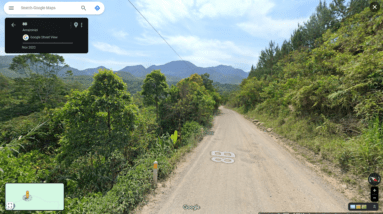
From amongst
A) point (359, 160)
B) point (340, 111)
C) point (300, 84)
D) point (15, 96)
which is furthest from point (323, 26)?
point (15, 96)

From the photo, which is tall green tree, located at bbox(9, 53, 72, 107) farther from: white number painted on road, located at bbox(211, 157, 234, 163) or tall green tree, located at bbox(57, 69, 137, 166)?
white number painted on road, located at bbox(211, 157, 234, 163)

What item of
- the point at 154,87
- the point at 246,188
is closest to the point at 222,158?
the point at 246,188

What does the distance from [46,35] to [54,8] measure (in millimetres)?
505

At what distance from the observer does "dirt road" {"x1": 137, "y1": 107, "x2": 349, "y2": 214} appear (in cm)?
366

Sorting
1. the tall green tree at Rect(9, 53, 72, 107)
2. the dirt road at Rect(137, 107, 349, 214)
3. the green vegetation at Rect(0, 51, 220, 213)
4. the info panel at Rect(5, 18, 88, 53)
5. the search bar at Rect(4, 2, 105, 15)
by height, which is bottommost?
the dirt road at Rect(137, 107, 349, 214)

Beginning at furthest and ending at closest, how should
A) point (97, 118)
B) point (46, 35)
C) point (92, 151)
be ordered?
point (97, 118) < point (92, 151) < point (46, 35)

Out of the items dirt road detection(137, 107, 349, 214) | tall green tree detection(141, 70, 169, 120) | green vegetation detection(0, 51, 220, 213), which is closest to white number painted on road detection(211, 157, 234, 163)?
dirt road detection(137, 107, 349, 214)

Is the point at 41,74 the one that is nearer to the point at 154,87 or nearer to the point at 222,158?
the point at 154,87

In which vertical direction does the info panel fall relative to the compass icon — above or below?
above

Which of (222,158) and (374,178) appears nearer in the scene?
(374,178)

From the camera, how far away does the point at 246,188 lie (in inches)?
176

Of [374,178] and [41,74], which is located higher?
[41,74]

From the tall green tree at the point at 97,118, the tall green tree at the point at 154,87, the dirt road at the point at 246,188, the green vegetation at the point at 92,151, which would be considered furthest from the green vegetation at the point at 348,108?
the tall green tree at the point at 154,87

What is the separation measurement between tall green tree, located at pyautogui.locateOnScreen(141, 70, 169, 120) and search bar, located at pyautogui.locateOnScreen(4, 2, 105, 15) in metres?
9.91
